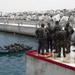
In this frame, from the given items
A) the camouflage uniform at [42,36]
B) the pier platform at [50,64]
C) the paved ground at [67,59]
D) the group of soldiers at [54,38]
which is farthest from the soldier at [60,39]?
the camouflage uniform at [42,36]

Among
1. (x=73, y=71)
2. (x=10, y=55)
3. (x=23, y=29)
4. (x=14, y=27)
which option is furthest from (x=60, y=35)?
(x=14, y=27)

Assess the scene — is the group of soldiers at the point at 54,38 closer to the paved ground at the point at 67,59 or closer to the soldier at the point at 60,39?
the soldier at the point at 60,39

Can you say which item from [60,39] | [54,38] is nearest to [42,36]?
[54,38]

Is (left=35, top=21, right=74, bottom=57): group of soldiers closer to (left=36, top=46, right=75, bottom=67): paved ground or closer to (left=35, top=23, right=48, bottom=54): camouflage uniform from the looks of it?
(left=35, top=23, right=48, bottom=54): camouflage uniform

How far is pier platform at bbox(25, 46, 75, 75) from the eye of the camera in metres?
15.7

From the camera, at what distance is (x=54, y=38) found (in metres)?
17.7

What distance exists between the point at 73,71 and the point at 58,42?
3.00 m

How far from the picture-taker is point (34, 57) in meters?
18.2

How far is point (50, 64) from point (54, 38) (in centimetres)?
211

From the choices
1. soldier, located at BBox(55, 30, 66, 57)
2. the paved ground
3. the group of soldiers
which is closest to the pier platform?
the paved ground

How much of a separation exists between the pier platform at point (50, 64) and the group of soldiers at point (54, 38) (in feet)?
1.87

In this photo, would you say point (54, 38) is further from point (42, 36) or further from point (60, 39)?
point (42, 36)

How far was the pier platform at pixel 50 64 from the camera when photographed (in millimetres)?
15727

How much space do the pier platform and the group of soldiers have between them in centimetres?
57
